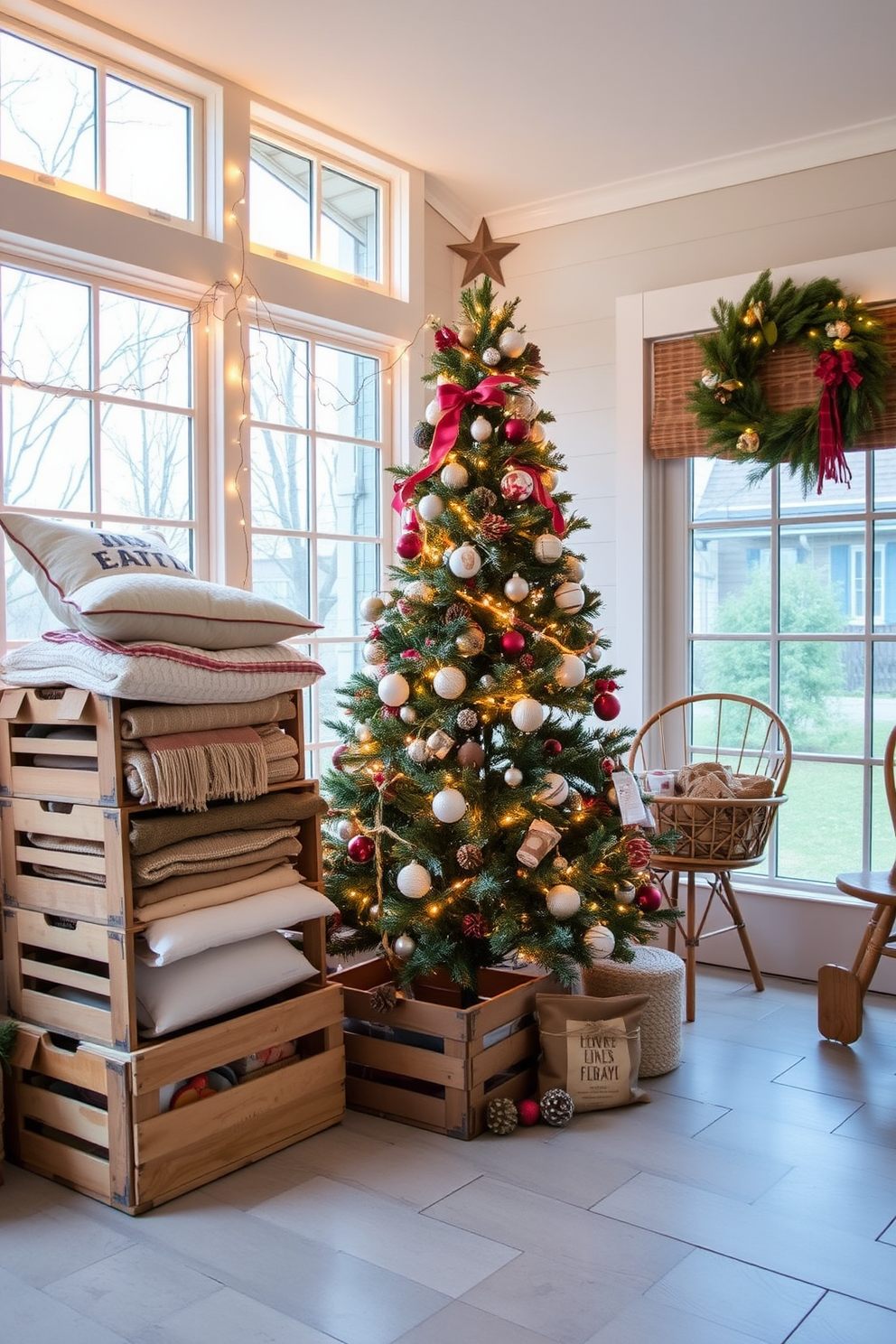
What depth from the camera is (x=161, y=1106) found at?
2168 millimetres

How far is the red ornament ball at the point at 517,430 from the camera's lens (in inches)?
104

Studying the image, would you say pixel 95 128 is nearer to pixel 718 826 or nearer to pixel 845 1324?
pixel 718 826

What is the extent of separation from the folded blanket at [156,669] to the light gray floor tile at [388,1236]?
96 centimetres

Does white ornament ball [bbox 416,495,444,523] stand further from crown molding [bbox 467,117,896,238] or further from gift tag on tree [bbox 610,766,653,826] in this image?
crown molding [bbox 467,117,896,238]

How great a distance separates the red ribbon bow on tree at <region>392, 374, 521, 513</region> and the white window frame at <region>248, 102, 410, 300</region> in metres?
0.91

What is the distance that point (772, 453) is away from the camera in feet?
11.2

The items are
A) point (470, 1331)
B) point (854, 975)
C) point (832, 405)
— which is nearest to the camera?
point (470, 1331)

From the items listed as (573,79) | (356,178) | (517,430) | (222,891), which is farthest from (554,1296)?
(356,178)

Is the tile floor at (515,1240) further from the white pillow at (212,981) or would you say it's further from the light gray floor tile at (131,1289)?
the white pillow at (212,981)

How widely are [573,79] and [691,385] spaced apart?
3.26 ft

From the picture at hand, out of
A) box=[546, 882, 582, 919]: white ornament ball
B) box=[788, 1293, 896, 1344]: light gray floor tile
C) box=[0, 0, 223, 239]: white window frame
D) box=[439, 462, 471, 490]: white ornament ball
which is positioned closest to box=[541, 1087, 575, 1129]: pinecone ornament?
box=[546, 882, 582, 919]: white ornament ball

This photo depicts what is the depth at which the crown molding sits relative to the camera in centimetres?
329

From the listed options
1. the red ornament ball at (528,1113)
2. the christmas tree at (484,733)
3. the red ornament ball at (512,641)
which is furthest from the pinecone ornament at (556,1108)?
the red ornament ball at (512,641)

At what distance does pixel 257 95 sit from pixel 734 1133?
290cm
